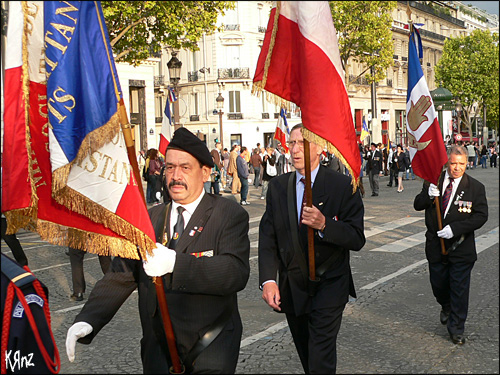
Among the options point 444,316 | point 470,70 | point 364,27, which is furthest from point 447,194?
point 470,70

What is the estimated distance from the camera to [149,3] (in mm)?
20281

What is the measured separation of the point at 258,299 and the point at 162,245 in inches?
195

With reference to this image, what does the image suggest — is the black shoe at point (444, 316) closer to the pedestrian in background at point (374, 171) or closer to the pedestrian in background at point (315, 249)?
the pedestrian in background at point (315, 249)

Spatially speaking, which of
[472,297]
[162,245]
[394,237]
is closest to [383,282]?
[472,297]

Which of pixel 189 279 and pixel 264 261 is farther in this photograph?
pixel 264 261

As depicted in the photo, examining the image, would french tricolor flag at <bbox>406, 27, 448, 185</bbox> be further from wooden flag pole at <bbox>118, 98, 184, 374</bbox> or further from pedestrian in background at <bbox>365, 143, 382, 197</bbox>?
pedestrian in background at <bbox>365, 143, 382, 197</bbox>

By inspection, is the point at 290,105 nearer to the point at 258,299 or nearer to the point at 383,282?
the point at 258,299

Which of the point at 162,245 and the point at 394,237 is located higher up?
the point at 162,245

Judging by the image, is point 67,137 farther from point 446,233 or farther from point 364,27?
point 364,27

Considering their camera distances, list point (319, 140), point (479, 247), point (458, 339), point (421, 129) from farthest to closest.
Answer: point (479, 247)
point (421, 129)
point (458, 339)
point (319, 140)

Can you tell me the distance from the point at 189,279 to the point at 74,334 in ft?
1.89

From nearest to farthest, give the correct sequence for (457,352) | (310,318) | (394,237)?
(310,318)
(457,352)
(394,237)

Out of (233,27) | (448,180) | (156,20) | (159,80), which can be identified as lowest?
(448,180)

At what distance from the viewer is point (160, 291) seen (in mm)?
3303
